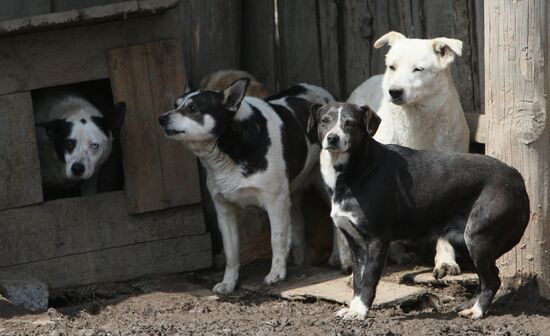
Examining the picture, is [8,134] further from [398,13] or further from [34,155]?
[398,13]

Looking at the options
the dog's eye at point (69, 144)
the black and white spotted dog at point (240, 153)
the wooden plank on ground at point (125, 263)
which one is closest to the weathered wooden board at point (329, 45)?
the black and white spotted dog at point (240, 153)

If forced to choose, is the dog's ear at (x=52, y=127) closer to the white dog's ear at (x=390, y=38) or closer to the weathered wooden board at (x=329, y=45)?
the weathered wooden board at (x=329, y=45)

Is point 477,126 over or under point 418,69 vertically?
under

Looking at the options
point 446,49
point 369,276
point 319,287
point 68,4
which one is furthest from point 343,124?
point 68,4

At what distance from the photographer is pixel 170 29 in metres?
7.99

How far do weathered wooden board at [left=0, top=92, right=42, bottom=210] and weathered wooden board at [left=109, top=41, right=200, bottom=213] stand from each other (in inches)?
25.3

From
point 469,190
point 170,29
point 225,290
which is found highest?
point 170,29

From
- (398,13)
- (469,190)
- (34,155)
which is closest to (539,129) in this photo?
(469,190)

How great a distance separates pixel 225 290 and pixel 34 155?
1.65 m

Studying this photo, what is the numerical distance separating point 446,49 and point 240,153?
5.17 feet

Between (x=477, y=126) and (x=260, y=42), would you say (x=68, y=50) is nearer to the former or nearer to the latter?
(x=260, y=42)

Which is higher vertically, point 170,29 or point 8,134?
point 170,29

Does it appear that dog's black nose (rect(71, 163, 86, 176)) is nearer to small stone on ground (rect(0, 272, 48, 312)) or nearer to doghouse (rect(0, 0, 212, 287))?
doghouse (rect(0, 0, 212, 287))

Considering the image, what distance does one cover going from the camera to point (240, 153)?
299 inches
